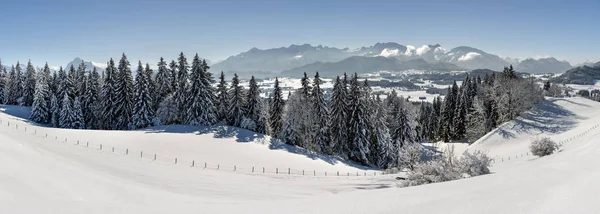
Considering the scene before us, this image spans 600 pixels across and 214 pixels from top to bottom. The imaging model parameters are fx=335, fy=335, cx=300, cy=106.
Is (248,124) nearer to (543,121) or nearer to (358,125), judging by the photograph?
(358,125)

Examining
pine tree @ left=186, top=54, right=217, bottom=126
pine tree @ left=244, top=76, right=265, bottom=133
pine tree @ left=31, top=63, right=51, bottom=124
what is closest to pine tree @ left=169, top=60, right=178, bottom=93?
pine tree @ left=186, top=54, right=217, bottom=126

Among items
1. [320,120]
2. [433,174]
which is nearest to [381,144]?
[320,120]

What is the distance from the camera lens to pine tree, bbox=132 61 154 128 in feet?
197

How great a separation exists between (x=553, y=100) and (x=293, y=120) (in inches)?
2729

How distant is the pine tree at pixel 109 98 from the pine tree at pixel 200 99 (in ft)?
49.1

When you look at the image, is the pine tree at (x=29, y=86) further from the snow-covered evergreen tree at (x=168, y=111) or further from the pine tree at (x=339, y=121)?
the pine tree at (x=339, y=121)

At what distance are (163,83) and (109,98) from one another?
32.4 feet

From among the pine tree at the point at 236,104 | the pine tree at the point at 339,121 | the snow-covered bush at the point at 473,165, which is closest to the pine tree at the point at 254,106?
the pine tree at the point at 236,104

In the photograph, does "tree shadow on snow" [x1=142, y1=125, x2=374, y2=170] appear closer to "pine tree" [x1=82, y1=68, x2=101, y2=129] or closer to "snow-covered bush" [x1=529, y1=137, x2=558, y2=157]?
"pine tree" [x1=82, y1=68, x2=101, y2=129]

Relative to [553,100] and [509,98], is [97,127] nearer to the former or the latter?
[509,98]

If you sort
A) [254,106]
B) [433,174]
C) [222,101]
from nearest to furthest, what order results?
1. [433,174]
2. [254,106]
3. [222,101]

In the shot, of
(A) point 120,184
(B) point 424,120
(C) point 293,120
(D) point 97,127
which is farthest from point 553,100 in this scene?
(D) point 97,127

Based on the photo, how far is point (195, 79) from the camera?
59438 millimetres

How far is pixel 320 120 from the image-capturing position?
57.4 metres
